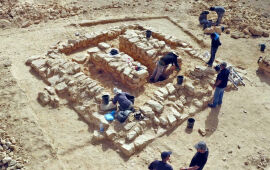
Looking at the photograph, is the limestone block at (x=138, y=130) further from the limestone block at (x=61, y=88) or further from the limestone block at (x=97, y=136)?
the limestone block at (x=61, y=88)

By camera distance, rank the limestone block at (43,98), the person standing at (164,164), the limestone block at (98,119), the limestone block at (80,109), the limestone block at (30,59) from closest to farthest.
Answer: the person standing at (164,164) → the limestone block at (98,119) → the limestone block at (80,109) → the limestone block at (43,98) → the limestone block at (30,59)

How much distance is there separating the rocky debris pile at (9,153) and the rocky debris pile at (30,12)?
8022mm

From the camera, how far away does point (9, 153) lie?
761cm

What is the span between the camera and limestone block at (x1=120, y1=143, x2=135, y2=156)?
7.93 m

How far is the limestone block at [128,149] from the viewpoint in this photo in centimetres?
793

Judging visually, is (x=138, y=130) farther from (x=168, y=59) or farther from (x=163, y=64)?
(x=168, y=59)

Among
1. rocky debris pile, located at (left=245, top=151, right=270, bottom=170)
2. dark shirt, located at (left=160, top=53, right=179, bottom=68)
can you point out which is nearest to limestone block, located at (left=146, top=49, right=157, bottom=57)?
dark shirt, located at (left=160, top=53, right=179, bottom=68)

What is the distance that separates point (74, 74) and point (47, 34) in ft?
13.9

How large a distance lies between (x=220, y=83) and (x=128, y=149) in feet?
12.4

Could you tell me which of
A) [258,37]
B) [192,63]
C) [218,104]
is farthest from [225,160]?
[258,37]

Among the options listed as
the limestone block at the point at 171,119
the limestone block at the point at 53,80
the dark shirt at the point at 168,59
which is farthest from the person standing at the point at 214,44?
the limestone block at the point at 53,80

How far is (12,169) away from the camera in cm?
723

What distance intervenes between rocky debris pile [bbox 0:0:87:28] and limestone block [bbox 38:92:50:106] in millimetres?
6167

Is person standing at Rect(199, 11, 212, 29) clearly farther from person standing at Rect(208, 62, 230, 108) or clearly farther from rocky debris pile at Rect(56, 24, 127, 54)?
person standing at Rect(208, 62, 230, 108)
